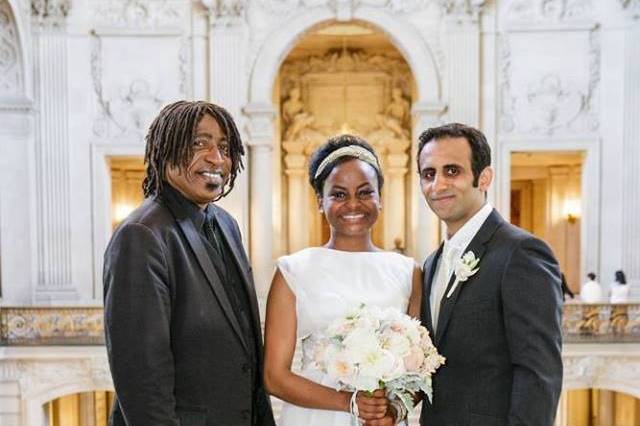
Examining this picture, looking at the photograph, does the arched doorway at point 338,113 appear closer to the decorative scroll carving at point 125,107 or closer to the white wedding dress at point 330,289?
the decorative scroll carving at point 125,107

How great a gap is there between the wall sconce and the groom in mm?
17488

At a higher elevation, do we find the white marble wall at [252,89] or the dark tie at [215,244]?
the white marble wall at [252,89]

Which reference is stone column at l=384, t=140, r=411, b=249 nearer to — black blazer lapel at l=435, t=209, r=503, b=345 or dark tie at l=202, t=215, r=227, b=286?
black blazer lapel at l=435, t=209, r=503, b=345

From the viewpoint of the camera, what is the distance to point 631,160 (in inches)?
552

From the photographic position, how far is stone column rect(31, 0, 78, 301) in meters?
13.9

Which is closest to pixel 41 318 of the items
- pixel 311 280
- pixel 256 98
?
pixel 256 98

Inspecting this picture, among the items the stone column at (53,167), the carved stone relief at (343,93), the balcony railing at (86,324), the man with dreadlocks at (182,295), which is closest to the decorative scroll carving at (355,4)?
the stone column at (53,167)

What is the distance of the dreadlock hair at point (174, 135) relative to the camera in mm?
2529

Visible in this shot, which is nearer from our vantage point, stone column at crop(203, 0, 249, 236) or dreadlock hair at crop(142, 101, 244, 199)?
dreadlock hair at crop(142, 101, 244, 199)

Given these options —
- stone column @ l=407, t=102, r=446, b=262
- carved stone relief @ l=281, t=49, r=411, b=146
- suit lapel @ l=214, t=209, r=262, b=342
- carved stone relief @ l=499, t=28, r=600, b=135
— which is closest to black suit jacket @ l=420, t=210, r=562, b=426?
suit lapel @ l=214, t=209, r=262, b=342

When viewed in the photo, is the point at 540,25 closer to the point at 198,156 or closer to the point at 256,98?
the point at 256,98

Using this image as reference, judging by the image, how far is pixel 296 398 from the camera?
2.90 meters

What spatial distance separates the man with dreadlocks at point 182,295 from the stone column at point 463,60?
479 inches

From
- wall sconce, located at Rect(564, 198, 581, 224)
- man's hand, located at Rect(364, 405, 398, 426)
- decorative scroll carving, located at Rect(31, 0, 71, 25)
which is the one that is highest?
decorative scroll carving, located at Rect(31, 0, 71, 25)
